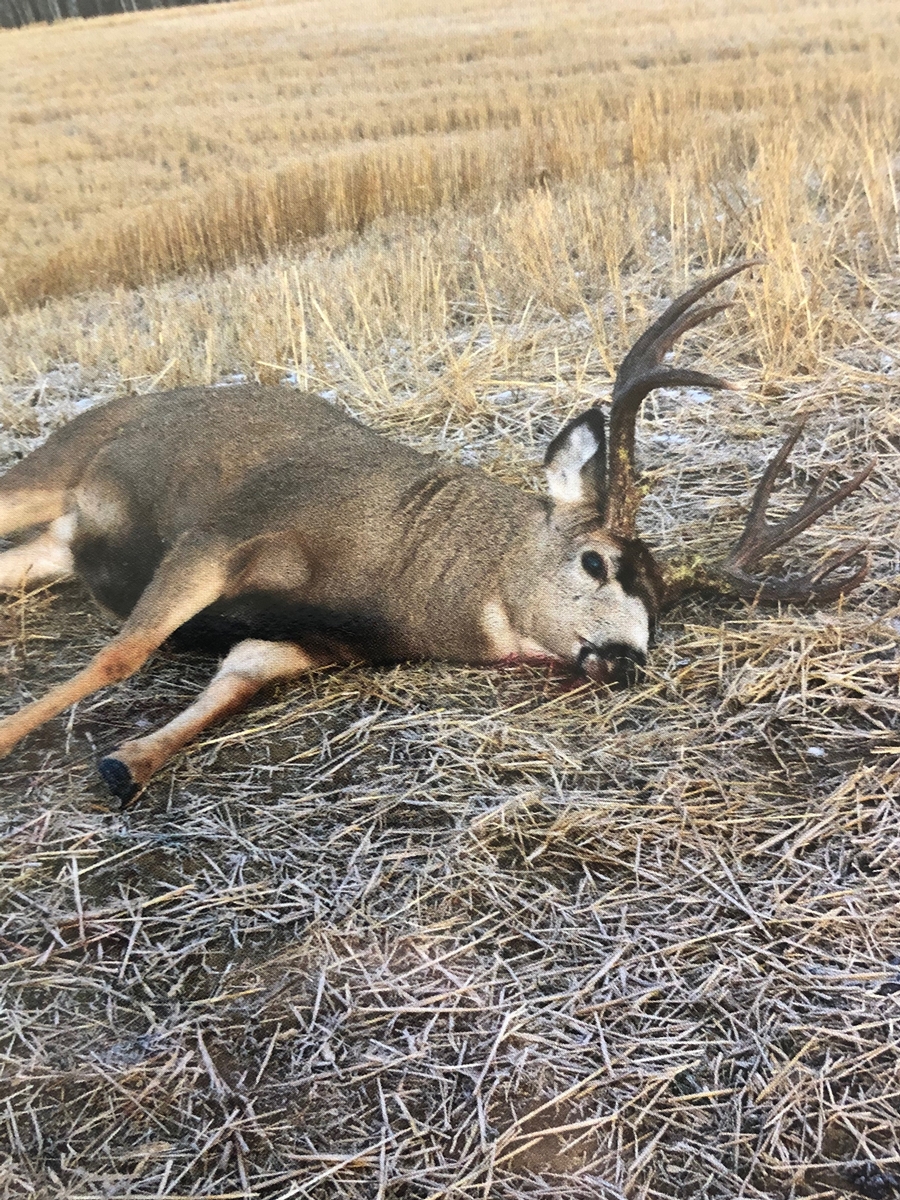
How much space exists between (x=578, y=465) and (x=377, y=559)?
65 centimetres

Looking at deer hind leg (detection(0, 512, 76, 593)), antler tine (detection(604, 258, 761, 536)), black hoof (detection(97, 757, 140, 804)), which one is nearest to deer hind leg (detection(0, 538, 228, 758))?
black hoof (detection(97, 757, 140, 804))

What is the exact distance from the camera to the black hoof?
2.67m

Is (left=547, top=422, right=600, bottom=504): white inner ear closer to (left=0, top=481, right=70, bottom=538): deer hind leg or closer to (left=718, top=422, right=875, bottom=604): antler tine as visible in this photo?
(left=718, top=422, right=875, bottom=604): antler tine

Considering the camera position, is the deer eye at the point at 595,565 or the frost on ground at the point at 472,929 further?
the deer eye at the point at 595,565

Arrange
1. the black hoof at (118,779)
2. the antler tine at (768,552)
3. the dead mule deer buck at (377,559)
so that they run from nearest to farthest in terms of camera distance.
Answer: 1. the black hoof at (118,779)
2. the dead mule deer buck at (377,559)
3. the antler tine at (768,552)

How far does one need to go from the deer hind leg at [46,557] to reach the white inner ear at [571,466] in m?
1.74

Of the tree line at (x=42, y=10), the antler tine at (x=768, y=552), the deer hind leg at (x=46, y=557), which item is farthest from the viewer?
the tree line at (x=42, y=10)

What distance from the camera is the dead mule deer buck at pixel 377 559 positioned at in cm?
300

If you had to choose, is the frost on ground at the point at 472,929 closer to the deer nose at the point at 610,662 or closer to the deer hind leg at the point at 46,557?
the deer nose at the point at 610,662

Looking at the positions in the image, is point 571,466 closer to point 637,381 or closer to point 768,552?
point 637,381

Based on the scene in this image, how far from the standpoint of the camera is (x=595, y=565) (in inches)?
121

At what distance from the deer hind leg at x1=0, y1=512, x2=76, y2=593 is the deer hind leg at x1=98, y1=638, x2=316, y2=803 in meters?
1.00

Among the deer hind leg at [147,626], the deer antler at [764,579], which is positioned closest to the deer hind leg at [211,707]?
the deer hind leg at [147,626]

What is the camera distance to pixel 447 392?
4.83 metres
